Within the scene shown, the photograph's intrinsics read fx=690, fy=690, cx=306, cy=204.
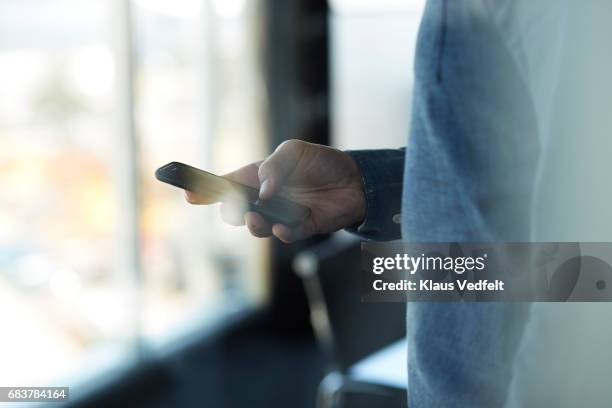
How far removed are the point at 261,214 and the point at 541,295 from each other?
224 mm

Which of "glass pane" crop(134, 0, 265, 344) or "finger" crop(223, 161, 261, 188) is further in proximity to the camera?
"glass pane" crop(134, 0, 265, 344)

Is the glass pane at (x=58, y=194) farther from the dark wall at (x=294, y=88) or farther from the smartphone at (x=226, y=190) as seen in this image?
the smartphone at (x=226, y=190)

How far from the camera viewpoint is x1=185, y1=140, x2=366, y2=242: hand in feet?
1.82

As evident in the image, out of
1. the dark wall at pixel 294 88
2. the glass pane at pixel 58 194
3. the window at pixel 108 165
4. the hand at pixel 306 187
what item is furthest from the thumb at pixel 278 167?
the dark wall at pixel 294 88

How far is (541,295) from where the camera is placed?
0.52 meters

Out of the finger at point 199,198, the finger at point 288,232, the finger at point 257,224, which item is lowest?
the finger at point 288,232

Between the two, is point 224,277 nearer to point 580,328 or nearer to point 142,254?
point 142,254

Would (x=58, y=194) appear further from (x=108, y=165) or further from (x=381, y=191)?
(x=381, y=191)

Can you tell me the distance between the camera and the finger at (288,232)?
1.86 ft

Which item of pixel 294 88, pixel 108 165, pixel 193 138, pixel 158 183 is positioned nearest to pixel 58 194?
pixel 108 165

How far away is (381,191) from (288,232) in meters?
0.11

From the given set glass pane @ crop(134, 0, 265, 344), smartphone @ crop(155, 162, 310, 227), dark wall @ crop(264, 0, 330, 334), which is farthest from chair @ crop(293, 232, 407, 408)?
dark wall @ crop(264, 0, 330, 334)

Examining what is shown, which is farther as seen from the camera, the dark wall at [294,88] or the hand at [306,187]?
the dark wall at [294,88]

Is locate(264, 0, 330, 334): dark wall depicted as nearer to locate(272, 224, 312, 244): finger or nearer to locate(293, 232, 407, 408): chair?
locate(293, 232, 407, 408): chair
